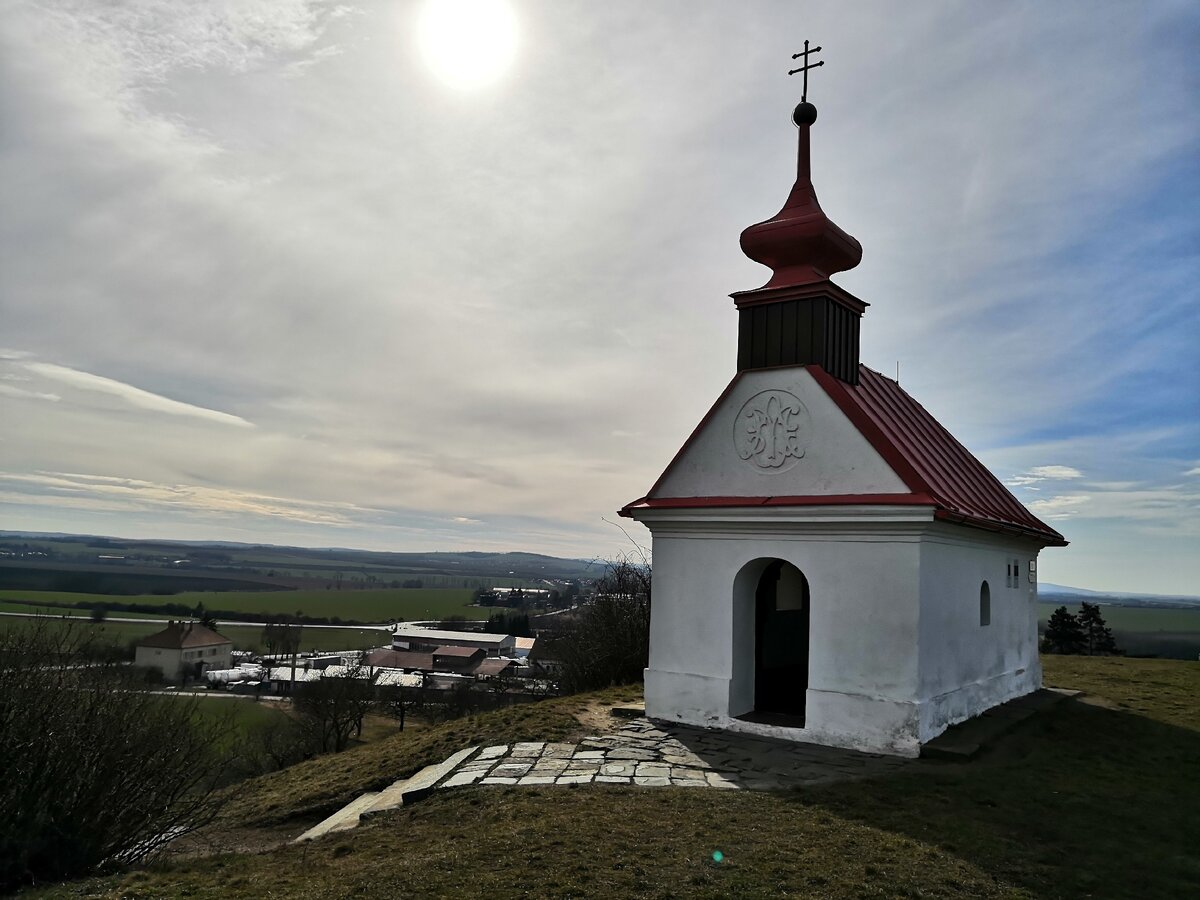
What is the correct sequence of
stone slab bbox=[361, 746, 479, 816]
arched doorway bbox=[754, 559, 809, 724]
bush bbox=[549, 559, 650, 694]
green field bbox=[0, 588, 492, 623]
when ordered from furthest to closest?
green field bbox=[0, 588, 492, 623], bush bbox=[549, 559, 650, 694], arched doorway bbox=[754, 559, 809, 724], stone slab bbox=[361, 746, 479, 816]

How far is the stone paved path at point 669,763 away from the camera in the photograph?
28.3 ft

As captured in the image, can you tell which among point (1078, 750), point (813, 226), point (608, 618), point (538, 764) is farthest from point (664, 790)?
point (608, 618)

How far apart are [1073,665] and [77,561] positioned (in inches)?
7186

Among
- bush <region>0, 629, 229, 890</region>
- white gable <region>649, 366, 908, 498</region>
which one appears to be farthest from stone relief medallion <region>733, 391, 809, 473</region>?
bush <region>0, 629, 229, 890</region>

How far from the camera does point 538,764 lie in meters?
9.22

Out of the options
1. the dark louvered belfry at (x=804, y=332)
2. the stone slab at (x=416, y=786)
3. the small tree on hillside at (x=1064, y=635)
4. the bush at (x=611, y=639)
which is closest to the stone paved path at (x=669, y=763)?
the stone slab at (x=416, y=786)

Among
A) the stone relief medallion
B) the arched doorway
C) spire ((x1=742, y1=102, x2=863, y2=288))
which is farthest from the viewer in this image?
the arched doorway

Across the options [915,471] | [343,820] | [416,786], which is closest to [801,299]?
[915,471]

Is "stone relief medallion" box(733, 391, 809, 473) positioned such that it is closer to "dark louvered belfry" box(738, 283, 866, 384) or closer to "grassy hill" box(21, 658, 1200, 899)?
"dark louvered belfry" box(738, 283, 866, 384)

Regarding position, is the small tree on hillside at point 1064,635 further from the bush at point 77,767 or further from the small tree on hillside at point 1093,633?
the bush at point 77,767

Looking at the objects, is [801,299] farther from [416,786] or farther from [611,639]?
[611,639]

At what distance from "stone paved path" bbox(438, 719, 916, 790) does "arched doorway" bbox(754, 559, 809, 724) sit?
1.98 meters

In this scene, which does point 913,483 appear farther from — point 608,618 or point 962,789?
point 608,618

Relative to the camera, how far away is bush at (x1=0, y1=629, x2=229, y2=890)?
22.8 feet
